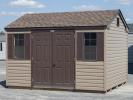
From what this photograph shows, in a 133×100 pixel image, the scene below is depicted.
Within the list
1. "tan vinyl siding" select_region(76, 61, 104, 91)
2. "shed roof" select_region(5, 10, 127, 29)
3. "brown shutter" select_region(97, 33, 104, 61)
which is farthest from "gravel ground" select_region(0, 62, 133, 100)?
"shed roof" select_region(5, 10, 127, 29)

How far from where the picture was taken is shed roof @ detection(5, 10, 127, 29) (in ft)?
60.8

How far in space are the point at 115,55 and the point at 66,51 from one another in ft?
8.10

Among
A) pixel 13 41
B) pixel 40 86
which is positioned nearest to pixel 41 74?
pixel 40 86

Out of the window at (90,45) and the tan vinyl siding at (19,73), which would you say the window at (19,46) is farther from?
the window at (90,45)

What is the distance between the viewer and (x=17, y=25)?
19.6m

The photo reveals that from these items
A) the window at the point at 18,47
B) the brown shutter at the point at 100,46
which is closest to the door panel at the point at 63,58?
the brown shutter at the point at 100,46

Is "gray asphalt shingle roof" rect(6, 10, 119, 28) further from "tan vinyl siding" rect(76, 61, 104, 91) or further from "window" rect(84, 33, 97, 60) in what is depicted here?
"tan vinyl siding" rect(76, 61, 104, 91)

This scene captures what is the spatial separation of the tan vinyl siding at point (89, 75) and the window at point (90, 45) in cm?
32

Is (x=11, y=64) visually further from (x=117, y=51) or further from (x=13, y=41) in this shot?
(x=117, y=51)

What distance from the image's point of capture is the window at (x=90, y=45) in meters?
18.1

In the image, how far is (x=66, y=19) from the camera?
19.4 meters

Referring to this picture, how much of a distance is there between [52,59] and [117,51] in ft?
10.6

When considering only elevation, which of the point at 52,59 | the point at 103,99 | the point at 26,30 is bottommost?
the point at 103,99

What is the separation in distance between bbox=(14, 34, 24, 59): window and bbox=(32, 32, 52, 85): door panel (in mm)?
594
